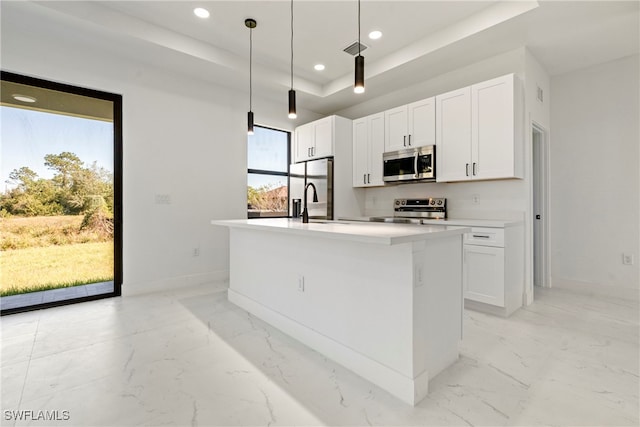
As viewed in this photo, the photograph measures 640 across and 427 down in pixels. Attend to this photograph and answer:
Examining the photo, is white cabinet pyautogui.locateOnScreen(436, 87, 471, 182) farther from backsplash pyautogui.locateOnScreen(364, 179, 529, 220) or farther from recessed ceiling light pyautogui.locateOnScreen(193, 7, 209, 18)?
recessed ceiling light pyautogui.locateOnScreen(193, 7, 209, 18)

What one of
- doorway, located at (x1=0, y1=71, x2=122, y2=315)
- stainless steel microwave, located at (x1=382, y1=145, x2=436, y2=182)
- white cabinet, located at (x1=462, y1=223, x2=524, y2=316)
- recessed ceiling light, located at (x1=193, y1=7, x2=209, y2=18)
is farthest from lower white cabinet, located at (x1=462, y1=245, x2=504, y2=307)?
doorway, located at (x1=0, y1=71, x2=122, y2=315)

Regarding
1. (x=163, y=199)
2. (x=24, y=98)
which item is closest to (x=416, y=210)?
(x=163, y=199)

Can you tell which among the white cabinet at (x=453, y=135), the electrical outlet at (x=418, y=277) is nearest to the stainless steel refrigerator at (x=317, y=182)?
the white cabinet at (x=453, y=135)

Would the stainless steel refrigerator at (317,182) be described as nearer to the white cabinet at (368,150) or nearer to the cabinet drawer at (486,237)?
the white cabinet at (368,150)

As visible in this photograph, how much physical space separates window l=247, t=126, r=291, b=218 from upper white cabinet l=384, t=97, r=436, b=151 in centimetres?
176

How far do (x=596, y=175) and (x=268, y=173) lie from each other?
4.28m

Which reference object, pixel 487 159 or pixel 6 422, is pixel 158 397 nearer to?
pixel 6 422

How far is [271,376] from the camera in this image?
1.83 meters

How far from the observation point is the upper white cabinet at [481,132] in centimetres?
303

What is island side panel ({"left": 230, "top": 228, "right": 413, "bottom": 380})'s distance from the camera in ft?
5.45

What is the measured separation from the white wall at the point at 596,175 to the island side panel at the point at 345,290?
3.40m

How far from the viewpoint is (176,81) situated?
3871mm

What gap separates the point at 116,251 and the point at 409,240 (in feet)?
11.2

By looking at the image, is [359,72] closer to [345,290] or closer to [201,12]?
[345,290]
